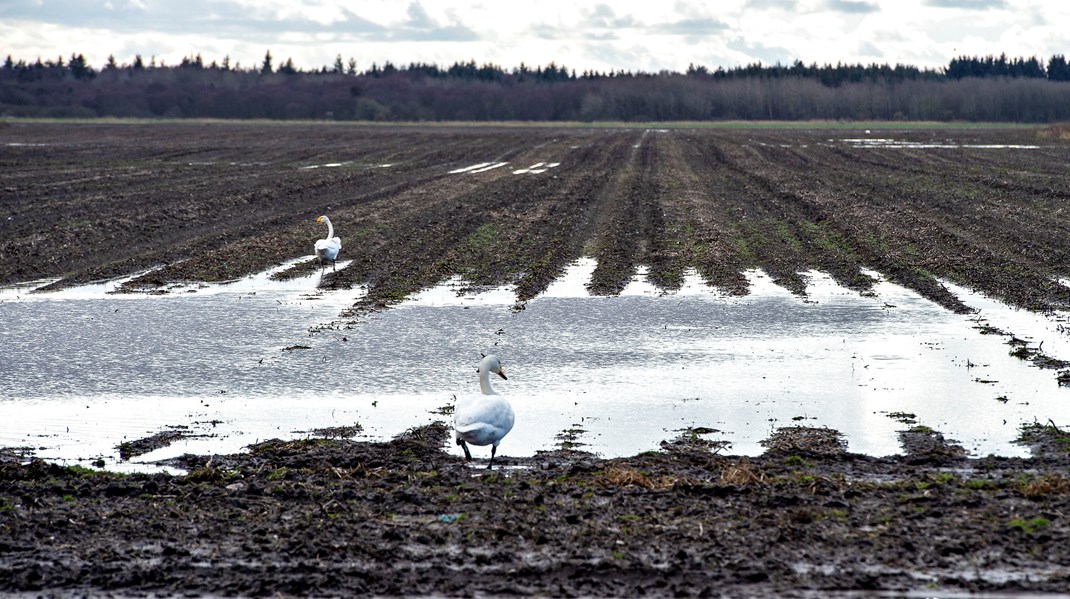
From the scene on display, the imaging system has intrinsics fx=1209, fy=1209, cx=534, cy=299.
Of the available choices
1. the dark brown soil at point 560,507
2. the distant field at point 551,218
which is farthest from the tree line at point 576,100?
the dark brown soil at point 560,507

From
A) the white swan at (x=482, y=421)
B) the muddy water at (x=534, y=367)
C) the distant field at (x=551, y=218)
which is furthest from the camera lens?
the distant field at (x=551, y=218)

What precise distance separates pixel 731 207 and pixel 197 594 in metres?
23.9

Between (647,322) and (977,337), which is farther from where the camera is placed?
(647,322)

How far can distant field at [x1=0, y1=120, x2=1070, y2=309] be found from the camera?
19.7m

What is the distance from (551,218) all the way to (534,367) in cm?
1443

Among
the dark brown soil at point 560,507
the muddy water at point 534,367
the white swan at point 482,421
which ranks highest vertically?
the white swan at point 482,421

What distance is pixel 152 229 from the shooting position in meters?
25.2

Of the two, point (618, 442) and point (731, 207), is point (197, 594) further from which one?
point (731, 207)

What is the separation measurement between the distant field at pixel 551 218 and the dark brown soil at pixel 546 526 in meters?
8.56

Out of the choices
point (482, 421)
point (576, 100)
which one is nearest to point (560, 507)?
point (482, 421)

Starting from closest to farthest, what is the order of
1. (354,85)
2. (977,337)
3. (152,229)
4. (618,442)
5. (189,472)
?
(189,472)
(618,442)
(977,337)
(152,229)
(354,85)

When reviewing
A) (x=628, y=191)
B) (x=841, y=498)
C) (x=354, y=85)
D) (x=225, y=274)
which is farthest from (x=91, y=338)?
(x=354, y=85)

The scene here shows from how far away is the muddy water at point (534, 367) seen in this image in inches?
409

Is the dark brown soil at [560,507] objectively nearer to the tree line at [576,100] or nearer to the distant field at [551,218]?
the distant field at [551,218]
